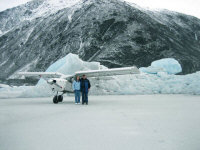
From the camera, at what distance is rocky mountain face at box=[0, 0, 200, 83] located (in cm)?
10600

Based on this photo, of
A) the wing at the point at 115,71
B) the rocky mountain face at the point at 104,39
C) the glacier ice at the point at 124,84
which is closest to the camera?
the wing at the point at 115,71

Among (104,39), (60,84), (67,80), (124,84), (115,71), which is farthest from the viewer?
(104,39)

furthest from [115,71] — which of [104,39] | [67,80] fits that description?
[104,39]

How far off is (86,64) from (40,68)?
8464 centimetres

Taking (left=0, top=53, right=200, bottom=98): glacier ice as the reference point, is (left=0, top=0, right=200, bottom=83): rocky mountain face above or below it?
above

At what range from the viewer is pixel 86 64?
24359mm

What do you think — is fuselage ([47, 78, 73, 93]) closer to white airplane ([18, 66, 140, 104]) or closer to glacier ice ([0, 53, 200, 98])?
white airplane ([18, 66, 140, 104])

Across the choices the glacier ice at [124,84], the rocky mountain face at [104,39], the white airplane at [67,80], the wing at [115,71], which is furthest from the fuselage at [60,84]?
the rocky mountain face at [104,39]

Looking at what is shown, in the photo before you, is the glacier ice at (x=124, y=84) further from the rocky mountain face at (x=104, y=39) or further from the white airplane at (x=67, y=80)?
the rocky mountain face at (x=104, y=39)

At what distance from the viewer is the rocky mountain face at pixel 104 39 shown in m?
106

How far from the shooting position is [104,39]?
115 metres

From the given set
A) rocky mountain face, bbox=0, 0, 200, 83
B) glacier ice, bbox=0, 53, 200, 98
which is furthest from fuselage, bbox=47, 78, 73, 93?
rocky mountain face, bbox=0, 0, 200, 83

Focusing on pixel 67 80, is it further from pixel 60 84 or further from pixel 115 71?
pixel 115 71

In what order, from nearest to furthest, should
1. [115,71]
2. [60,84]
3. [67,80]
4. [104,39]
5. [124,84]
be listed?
[60,84] → [115,71] → [67,80] → [124,84] → [104,39]
